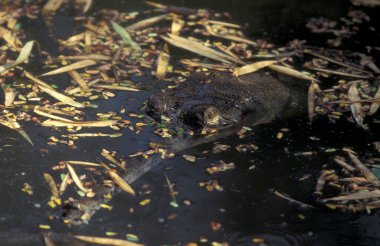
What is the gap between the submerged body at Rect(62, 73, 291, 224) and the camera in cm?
458

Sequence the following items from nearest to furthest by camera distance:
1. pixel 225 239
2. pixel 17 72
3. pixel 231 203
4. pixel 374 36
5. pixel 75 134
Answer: pixel 225 239, pixel 231 203, pixel 75 134, pixel 17 72, pixel 374 36

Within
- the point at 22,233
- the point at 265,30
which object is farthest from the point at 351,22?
the point at 22,233

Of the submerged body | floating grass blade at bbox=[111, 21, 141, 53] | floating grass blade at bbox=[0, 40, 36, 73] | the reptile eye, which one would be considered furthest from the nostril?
floating grass blade at bbox=[0, 40, 36, 73]

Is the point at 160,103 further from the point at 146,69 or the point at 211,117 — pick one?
the point at 146,69

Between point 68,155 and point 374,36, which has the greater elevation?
point 374,36

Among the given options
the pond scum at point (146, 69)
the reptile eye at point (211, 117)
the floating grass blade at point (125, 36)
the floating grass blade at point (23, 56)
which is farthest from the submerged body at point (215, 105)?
the floating grass blade at point (23, 56)

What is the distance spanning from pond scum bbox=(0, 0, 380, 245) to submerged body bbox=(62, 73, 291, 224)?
151 millimetres

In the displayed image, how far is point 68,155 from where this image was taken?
4383mm

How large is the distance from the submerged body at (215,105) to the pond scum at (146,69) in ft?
0.50

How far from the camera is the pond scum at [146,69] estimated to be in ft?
13.9

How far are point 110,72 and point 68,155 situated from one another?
129 centimetres

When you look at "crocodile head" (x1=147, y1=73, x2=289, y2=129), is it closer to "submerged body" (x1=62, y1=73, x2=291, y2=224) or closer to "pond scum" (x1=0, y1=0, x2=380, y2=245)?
"submerged body" (x1=62, y1=73, x2=291, y2=224)

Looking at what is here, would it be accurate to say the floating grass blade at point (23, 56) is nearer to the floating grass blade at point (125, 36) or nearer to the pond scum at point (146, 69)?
the pond scum at point (146, 69)

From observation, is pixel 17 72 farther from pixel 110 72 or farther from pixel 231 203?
pixel 231 203
